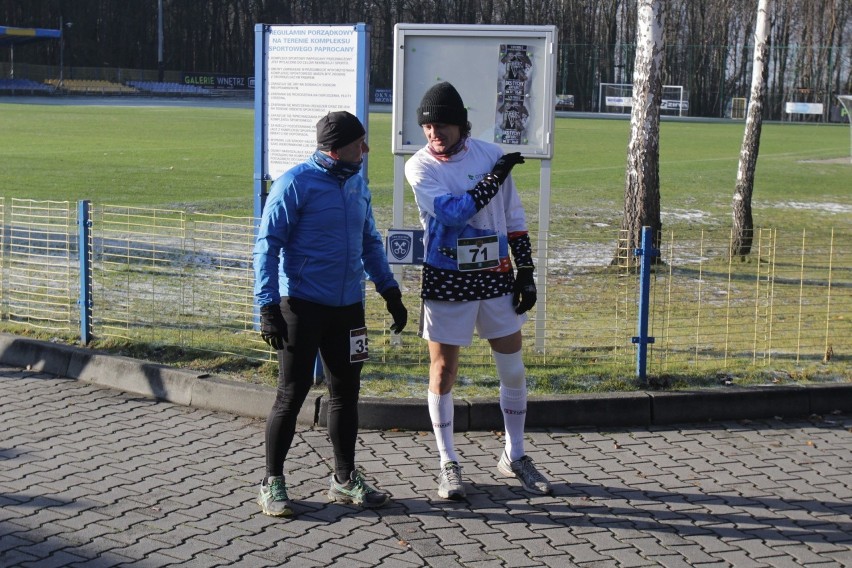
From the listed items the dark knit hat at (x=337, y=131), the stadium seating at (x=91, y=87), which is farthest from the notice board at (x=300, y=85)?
the stadium seating at (x=91, y=87)

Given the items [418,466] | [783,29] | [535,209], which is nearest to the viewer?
[418,466]

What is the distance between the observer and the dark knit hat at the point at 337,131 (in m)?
5.38

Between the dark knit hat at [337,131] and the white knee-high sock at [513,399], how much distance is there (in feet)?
4.66

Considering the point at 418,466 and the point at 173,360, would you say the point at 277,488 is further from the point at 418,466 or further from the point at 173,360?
the point at 173,360

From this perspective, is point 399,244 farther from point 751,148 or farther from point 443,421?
point 751,148

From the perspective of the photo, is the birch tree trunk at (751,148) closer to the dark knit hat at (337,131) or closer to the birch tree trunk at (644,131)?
the birch tree trunk at (644,131)

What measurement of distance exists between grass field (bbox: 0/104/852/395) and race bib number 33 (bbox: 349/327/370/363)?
1976mm

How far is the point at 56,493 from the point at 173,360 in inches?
104

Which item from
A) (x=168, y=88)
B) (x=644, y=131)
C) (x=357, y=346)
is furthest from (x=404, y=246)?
(x=168, y=88)

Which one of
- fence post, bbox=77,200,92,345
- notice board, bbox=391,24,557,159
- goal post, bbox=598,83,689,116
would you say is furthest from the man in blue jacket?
goal post, bbox=598,83,689,116

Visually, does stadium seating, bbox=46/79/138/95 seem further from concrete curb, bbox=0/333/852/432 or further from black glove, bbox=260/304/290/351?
black glove, bbox=260/304/290/351

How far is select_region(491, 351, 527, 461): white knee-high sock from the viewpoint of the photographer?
5980 millimetres

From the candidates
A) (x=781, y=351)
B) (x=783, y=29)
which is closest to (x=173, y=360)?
(x=781, y=351)

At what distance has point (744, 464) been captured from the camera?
6418mm
